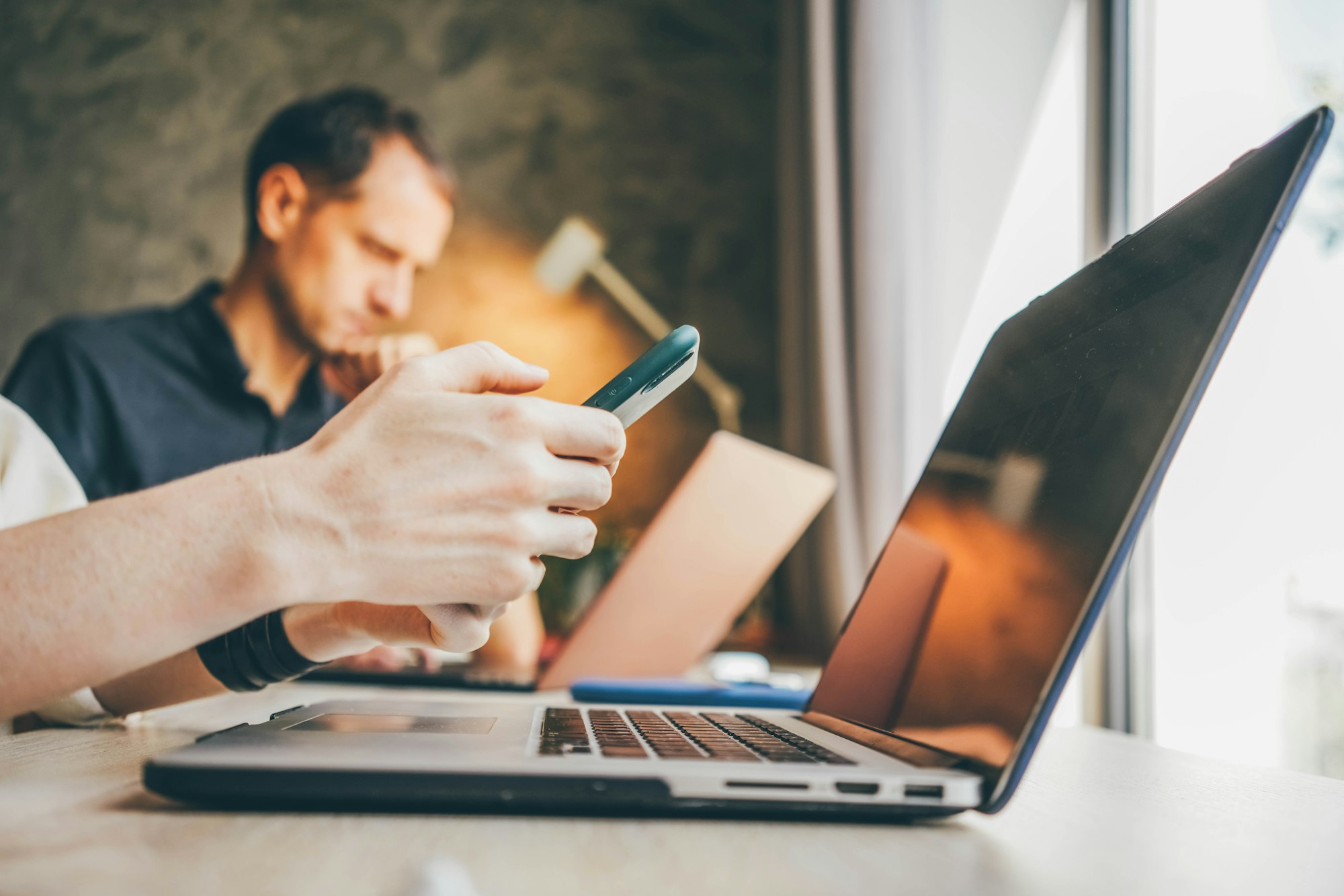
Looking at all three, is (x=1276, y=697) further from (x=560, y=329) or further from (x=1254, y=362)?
(x=560, y=329)

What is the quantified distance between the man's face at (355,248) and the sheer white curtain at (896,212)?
0.77 meters

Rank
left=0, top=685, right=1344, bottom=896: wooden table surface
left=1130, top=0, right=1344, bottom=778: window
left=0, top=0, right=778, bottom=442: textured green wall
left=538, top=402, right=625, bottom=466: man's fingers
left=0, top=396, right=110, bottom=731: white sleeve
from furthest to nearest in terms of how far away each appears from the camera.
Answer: left=0, top=0, right=778, bottom=442: textured green wall → left=1130, top=0, right=1344, bottom=778: window → left=0, top=396, right=110, bottom=731: white sleeve → left=538, top=402, right=625, bottom=466: man's fingers → left=0, top=685, right=1344, bottom=896: wooden table surface

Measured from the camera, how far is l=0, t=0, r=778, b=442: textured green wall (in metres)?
2.02

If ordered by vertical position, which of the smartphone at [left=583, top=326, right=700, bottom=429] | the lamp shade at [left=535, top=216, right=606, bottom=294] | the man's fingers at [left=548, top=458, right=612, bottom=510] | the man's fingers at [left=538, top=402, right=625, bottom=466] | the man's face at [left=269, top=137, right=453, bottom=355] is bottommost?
the man's fingers at [left=548, top=458, right=612, bottom=510]

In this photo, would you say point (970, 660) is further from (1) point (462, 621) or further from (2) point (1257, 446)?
(2) point (1257, 446)

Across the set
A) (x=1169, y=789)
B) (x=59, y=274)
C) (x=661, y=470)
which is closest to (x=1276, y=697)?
(x=1169, y=789)

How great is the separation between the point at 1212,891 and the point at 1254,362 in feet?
2.90

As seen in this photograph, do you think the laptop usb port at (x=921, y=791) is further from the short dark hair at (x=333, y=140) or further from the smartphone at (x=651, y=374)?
the short dark hair at (x=333, y=140)

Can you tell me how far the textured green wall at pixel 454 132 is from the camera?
2.02m

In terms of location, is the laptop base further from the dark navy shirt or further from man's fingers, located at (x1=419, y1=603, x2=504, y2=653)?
the dark navy shirt

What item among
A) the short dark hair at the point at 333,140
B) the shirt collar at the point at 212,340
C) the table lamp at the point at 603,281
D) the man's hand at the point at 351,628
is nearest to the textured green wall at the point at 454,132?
the table lamp at the point at 603,281

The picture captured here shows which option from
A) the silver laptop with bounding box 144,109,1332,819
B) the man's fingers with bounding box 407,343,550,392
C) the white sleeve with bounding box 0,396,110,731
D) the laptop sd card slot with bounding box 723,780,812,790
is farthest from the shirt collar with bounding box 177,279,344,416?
the laptop sd card slot with bounding box 723,780,812,790

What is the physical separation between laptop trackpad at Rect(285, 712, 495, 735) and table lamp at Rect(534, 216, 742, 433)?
129cm

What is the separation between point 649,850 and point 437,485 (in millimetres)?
170
